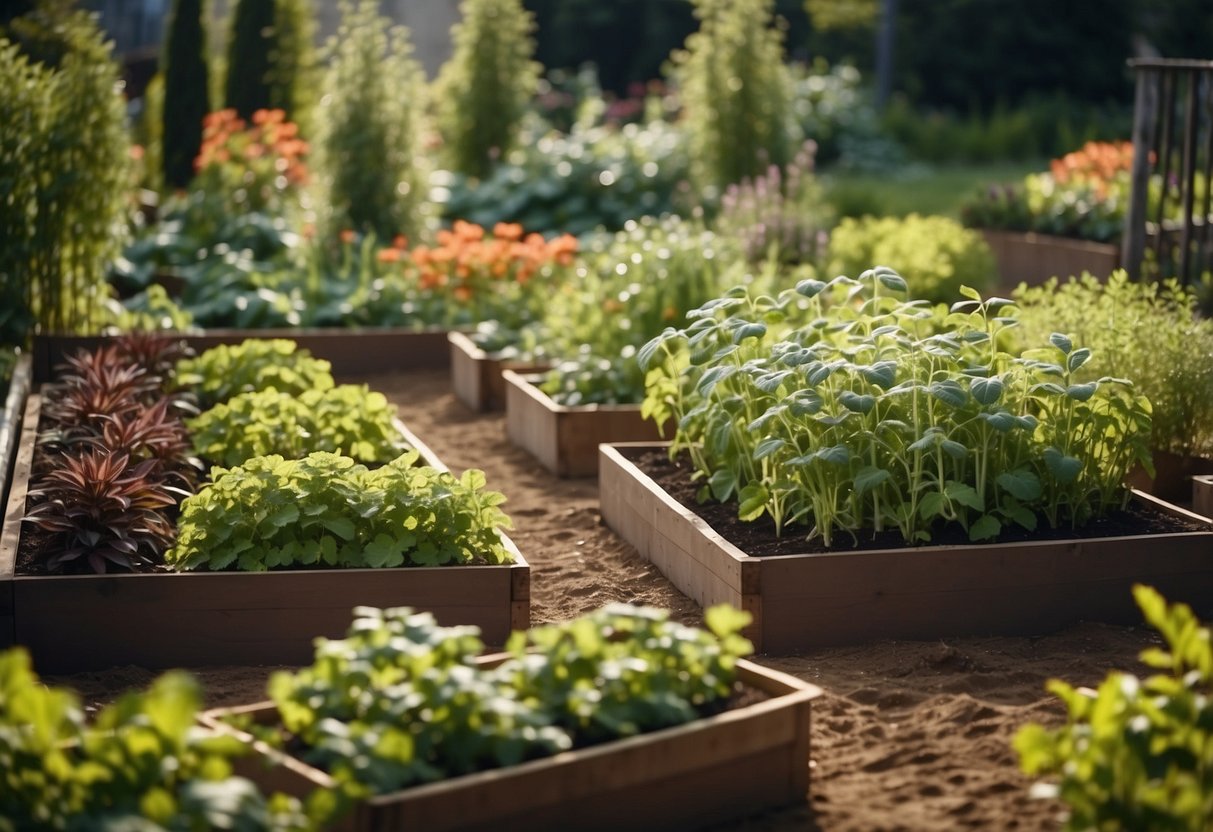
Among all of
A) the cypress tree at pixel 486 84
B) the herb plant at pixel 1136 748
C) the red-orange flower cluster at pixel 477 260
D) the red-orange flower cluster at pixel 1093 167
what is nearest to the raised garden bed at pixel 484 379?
the red-orange flower cluster at pixel 477 260

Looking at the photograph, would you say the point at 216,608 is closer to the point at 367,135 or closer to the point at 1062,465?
the point at 1062,465

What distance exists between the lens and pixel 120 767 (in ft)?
8.87

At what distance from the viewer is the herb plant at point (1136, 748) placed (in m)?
2.73

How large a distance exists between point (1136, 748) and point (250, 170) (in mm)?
10088

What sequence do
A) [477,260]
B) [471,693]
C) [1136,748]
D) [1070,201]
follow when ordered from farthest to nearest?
[1070,201] → [477,260] → [471,693] → [1136,748]

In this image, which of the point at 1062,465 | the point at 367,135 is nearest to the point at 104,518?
the point at 1062,465

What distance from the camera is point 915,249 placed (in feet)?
30.7

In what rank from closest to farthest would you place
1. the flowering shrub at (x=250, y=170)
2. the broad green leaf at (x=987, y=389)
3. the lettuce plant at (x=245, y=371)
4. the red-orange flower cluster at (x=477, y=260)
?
the broad green leaf at (x=987, y=389), the lettuce plant at (x=245, y=371), the red-orange flower cluster at (x=477, y=260), the flowering shrub at (x=250, y=170)

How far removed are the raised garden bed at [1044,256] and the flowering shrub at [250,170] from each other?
5495mm

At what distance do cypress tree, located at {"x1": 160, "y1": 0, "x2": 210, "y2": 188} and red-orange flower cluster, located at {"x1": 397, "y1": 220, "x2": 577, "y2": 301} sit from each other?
209 inches

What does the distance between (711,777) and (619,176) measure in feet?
34.3

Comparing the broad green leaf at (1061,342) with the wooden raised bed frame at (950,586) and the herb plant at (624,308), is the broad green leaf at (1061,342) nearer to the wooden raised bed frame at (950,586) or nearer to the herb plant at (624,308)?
the wooden raised bed frame at (950,586)

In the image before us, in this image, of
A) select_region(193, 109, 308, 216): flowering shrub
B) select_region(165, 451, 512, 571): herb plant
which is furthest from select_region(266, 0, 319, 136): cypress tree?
select_region(165, 451, 512, 571): herb plant

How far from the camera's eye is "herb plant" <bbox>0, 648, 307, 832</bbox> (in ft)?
8.36
